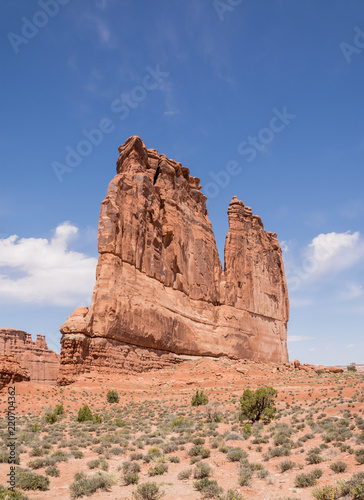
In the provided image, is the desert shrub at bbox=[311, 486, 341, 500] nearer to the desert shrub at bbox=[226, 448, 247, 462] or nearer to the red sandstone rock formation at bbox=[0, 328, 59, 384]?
the desert shrub at bbox=[226, 448, 247, 462]

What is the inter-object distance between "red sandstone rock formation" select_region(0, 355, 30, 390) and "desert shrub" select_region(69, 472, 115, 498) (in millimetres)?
17198

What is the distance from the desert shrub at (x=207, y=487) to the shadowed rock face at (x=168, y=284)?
22262 mm

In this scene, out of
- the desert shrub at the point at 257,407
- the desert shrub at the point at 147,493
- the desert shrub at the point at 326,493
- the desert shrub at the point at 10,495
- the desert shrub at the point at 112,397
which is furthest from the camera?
the desert shrub at the point at 112,397

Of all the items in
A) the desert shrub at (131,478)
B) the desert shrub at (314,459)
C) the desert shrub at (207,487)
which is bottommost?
the desert shrub at (131,478)

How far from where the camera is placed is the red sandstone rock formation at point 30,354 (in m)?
74.9

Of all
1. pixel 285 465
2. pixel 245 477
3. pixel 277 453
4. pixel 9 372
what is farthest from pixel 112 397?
pixel 245 477

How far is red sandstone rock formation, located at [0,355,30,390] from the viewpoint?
2528cm

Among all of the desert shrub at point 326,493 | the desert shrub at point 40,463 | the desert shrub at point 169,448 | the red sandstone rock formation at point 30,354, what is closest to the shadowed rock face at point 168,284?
the desert shrub at point 169,448

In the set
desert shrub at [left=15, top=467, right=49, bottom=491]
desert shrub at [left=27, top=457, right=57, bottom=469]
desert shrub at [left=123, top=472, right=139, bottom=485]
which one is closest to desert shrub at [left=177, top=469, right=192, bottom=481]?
desert shrub at [left=123, top=472, right=139, bottom=485]

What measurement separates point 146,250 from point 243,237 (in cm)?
2041

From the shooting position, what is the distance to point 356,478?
820 centimetres

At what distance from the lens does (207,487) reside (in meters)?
9.02

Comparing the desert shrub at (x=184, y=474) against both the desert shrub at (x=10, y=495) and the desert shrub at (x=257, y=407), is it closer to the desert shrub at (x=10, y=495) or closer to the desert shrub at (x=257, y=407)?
the desert shrub at (x=10, y=495)

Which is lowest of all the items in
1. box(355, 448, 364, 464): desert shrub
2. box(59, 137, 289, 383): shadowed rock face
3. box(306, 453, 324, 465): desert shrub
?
box(306, 453, 324, 465): desert shrub
